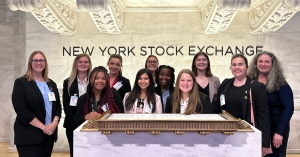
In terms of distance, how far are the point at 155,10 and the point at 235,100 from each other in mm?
3562

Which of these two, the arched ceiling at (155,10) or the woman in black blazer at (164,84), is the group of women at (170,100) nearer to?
the woman in black blazer at (164,84)

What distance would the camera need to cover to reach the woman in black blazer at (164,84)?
4398 mm

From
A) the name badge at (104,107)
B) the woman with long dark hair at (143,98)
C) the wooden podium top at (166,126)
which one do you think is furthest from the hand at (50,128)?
the wooden podium top at (166,126)

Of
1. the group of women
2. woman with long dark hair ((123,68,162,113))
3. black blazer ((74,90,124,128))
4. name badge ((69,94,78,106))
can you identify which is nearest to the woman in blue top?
the group of women

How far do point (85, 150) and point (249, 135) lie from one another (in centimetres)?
126

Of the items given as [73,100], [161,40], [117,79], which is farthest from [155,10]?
[73,100]

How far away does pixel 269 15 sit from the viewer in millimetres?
5359

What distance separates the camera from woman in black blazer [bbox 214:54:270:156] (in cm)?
342

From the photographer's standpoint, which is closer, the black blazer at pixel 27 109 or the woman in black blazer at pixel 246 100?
the woman in black blazer at pixel 246 100

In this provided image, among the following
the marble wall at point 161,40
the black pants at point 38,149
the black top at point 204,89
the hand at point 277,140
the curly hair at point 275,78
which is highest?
the marble wall at point 161,40

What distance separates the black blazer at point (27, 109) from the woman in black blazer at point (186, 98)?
147cm

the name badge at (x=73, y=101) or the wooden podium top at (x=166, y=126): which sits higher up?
the name badge at (x=73, y=101)

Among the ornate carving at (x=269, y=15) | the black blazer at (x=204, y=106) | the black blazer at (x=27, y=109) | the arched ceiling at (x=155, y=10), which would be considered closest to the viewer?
the black blazer at (x=204, y=106)

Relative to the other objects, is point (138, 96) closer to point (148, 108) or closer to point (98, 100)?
point (148, 108)
